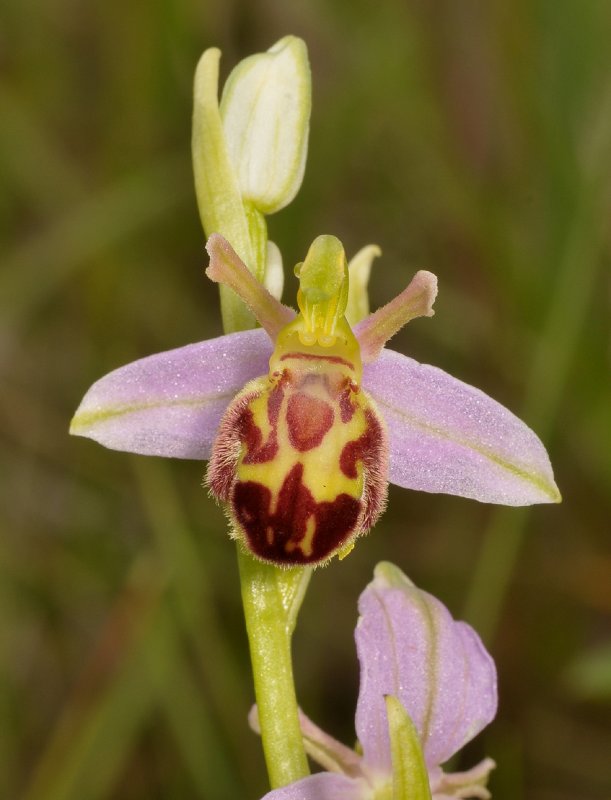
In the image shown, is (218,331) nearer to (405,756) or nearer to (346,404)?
(346,404)

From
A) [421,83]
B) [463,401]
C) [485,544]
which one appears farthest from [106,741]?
[421,83]

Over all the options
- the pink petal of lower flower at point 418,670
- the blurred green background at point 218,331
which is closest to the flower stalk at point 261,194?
the pink petal of lower flower at point 418,670

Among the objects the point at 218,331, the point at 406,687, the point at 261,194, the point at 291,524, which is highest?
the point at 218,331

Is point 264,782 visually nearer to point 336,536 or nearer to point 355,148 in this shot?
point 336,536

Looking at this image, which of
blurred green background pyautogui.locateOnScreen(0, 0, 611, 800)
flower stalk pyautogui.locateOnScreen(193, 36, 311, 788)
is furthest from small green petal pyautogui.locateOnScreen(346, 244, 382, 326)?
blurred green background pyautogui.locateOnScreen(0, 0, 611, 800)

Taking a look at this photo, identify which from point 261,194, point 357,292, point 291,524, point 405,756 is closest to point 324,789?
point 405,756
